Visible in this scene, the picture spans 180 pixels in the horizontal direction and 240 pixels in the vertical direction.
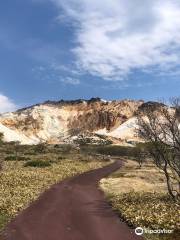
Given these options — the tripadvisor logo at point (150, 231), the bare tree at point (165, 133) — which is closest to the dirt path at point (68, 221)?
Answer: the tripadvisor logo at point (150, 231)

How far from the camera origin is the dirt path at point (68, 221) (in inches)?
879

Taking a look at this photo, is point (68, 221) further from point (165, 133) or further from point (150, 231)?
point (165, 133)

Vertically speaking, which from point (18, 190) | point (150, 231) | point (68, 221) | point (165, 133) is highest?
point (165, 133)

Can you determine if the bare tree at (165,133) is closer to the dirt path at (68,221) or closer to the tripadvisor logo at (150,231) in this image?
the dirt path at (68,221)

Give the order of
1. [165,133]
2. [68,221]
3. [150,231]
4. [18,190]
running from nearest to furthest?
1. [150,231]
2. [68,221]
3. [165,133]
4. [18,190]

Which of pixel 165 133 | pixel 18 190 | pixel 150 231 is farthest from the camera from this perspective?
pixel 18 190

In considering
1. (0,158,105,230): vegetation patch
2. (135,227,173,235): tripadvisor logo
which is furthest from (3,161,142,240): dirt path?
(0,158,105,230): vegetation patch

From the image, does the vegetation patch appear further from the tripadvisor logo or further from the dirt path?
the tripadvisor logo

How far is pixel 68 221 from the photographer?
2581 centimetres

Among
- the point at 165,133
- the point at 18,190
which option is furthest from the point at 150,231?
the point at 18,190

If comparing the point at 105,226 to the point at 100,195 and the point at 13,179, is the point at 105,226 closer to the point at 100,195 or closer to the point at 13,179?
the point at 100,195

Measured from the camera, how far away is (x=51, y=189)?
135 feet

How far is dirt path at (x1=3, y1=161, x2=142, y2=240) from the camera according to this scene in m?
22.3

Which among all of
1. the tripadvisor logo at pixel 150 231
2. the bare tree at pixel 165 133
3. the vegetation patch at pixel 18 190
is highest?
the bare tree at pixel 165 133
